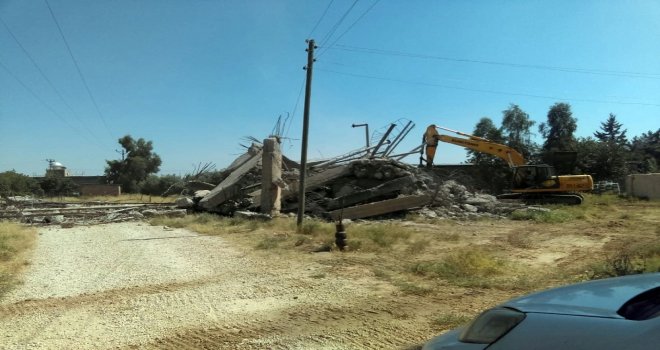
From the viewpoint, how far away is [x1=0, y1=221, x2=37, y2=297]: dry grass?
973cm

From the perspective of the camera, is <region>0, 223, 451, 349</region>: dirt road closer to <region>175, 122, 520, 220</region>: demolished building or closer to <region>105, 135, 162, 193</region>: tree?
<region>175, 122, 520, 220</region>: demolished building

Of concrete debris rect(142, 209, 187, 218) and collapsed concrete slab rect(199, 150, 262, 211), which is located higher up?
collapsed concrete slab rect(199, 150, 262, 211)

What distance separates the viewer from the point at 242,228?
1905 cm

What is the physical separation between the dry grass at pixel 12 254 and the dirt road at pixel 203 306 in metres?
0.33

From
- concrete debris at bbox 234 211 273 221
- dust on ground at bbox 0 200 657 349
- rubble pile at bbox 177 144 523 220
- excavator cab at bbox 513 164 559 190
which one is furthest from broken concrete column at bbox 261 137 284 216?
excavator cab at bbox 513 164 559 190

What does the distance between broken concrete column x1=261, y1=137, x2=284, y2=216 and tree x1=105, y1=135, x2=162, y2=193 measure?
58.0 metres

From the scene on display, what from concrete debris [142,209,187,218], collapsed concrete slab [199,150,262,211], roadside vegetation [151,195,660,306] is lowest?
roadside vegetation [151,195,660,306]

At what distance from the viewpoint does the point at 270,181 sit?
893 inches

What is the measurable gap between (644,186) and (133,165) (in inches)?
2627

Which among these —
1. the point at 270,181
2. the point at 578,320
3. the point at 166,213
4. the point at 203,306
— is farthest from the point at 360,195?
the point at 578,320

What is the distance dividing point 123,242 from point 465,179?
25164 millimetres

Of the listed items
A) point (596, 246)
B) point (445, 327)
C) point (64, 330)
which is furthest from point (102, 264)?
point (596, 246)

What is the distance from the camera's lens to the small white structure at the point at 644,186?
113ft

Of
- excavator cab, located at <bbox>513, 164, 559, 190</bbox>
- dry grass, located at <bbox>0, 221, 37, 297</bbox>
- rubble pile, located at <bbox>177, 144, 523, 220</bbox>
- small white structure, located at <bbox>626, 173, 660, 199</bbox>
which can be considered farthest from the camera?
small white structure, located at <bbox>626, 173, 660, 199</bbox>
